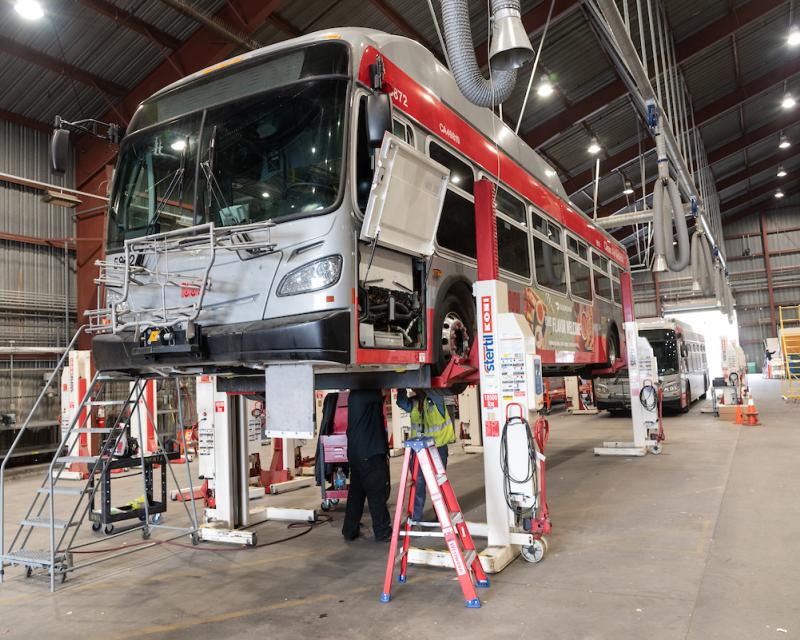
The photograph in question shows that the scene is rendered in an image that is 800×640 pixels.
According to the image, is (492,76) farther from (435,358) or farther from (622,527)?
(622,527)

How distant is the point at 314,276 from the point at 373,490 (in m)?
2.37

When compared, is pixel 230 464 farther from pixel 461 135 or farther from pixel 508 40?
pixel 508 40

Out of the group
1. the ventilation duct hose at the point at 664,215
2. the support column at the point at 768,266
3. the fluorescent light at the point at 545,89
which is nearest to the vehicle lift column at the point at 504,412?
the ventilation duct hose at the point at 664,215

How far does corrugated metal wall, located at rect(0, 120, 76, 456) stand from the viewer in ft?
39.1

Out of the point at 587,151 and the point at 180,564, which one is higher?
the point at 587,151

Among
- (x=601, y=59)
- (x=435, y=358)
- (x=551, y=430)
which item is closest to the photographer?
(x=435, y=358)

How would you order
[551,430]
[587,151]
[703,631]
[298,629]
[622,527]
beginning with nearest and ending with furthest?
[703,631]
[298,629]
[622,527]
[551,430]
[587,151]

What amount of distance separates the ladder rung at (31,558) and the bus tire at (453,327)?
10.7ft

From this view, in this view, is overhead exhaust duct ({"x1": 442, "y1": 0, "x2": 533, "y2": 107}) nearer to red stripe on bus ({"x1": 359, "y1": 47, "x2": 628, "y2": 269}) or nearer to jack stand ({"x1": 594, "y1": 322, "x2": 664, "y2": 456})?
red stripe on bus ({"x1": 359, "y1": 47, "x2": 628, "y2": 269})

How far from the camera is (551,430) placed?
1362 cm

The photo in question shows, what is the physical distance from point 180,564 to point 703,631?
3847mm

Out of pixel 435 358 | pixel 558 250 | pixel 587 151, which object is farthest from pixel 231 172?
pixel 587 151

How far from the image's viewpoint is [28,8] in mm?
8508

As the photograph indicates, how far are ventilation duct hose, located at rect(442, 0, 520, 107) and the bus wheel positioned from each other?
62.5 inches
